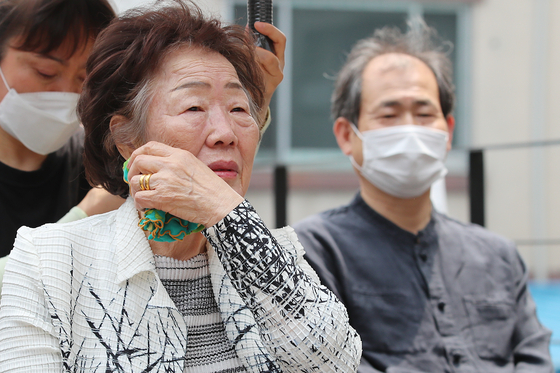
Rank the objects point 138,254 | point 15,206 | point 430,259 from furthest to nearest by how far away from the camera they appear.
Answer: point 430,259 < point 15,206 < point 138,254

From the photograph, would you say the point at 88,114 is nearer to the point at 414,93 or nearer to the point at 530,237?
the point at 414,93

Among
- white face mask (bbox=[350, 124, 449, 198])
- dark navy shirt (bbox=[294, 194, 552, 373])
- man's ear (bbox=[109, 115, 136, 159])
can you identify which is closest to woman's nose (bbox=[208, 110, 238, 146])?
man's ear (bbox=[109, 115, 136, 159])

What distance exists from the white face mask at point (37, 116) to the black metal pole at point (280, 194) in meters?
1.89

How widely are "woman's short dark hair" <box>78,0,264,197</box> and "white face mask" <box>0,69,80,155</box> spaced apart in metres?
0.44

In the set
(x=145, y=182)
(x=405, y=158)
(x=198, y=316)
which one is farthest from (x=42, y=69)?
(x=405, y=158)

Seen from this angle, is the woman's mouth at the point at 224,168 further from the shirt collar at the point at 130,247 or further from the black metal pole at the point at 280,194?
the black metal pole at the point at 280,194

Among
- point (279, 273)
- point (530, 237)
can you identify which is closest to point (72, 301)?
point (279, 273)

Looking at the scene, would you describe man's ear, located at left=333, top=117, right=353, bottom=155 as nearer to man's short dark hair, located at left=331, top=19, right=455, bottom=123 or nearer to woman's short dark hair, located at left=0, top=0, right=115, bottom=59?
man's short dark hair, located at left=331, top=19, right=455, bottom=123

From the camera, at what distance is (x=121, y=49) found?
1.59m

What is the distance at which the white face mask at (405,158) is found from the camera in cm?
261

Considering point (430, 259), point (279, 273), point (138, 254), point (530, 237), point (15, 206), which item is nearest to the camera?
point (279, 273)

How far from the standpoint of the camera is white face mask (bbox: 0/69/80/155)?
6.82 ft

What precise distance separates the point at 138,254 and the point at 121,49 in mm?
585

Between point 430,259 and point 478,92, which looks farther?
point 478,92
